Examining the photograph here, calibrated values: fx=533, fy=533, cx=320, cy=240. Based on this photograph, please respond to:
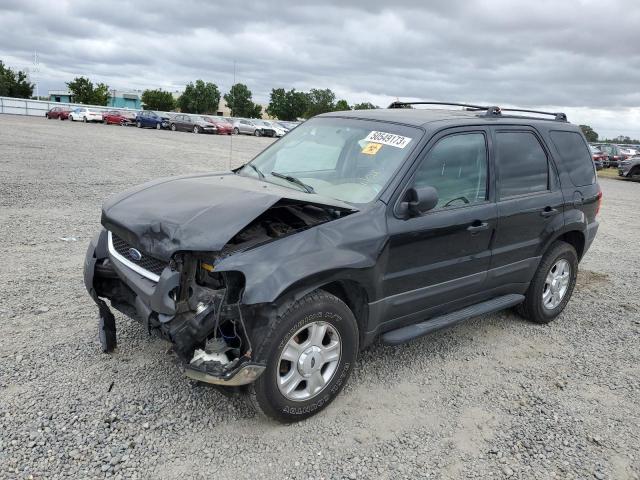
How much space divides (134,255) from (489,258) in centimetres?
276

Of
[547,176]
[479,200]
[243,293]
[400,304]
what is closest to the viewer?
[243,293]

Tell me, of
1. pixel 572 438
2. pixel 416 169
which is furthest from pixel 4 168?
pixel 572 438

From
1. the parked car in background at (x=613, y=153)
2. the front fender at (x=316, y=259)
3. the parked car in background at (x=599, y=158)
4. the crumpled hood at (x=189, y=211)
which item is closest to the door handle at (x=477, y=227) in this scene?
the front fender at (x=316, y=259)

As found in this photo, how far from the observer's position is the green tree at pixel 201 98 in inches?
3110

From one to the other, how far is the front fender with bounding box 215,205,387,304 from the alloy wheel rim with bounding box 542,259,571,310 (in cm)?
245

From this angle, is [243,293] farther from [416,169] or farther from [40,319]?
[40,319]

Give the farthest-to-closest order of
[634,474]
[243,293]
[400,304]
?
1. [400,304]
2. [634,474]
3. [243,293]

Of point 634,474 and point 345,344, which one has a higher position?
point 345,344

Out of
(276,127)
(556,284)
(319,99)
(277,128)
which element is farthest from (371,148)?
(319,99)

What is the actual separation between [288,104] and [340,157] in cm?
7919

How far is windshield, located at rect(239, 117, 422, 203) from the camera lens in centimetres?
386

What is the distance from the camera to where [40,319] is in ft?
14.8

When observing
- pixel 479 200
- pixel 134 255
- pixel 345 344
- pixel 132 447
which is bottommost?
pixel 132 447

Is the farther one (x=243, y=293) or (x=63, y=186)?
(x=63, y=186)
